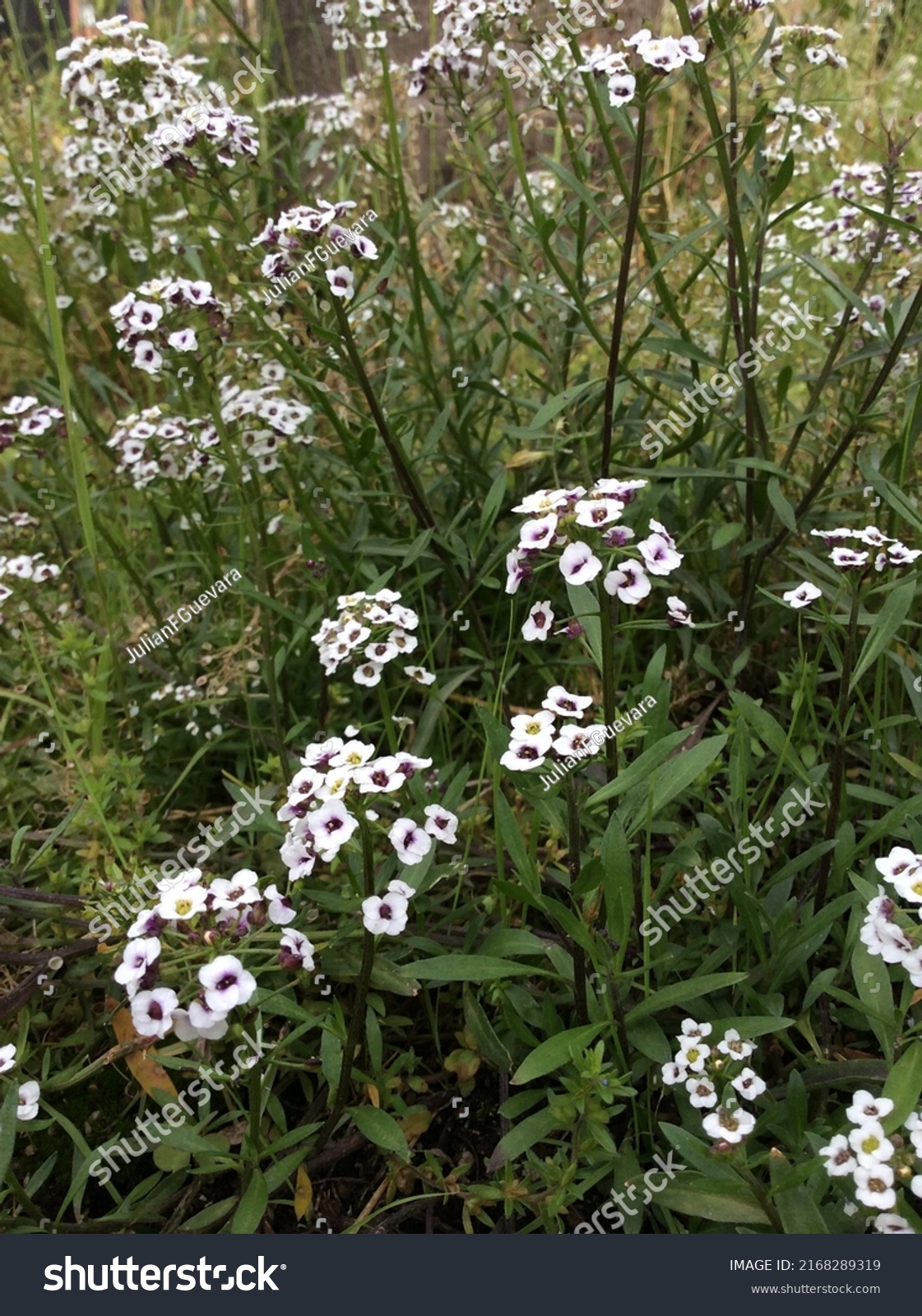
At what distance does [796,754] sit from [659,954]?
0.62 m

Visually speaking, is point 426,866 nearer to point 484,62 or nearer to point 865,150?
point 484,62

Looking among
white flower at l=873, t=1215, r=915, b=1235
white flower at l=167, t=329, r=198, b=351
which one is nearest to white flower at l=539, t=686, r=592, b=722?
white flower at l=873, t=1215, r=915, b=1235

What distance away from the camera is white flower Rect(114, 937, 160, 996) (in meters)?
1.46

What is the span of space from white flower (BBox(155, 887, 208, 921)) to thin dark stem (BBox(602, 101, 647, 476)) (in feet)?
4.74

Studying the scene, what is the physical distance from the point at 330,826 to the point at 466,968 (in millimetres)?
372

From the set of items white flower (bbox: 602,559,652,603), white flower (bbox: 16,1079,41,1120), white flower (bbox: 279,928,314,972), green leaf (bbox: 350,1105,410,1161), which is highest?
white flower (bbox: 602,559,652,603)

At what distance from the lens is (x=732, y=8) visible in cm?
219

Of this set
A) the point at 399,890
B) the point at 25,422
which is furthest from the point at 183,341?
the point at 399,890

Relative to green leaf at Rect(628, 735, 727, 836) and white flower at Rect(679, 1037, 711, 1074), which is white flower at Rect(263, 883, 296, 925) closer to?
green leaf at Rect(628, 735, 727, 836)

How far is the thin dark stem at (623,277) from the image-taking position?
217 centimetres

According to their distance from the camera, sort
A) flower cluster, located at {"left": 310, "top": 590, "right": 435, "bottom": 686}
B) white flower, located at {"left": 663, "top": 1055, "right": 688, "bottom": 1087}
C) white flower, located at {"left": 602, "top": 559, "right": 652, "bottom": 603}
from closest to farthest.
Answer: white flower, located at {"left": 602, "top": 559, "right": 652, "bottom": 603} < white flower, located at {"left": 663, "top": 1055, "right": 688, "bottom": 1087} < flower cluster, located at {"left": 310, "top": 590, "right": 435, "bottom": 686}

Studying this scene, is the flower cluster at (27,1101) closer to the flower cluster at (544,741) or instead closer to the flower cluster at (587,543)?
the flower cluster at (544,741)

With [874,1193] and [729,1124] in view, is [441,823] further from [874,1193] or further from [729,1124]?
[874,1193]

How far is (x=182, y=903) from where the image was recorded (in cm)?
156
